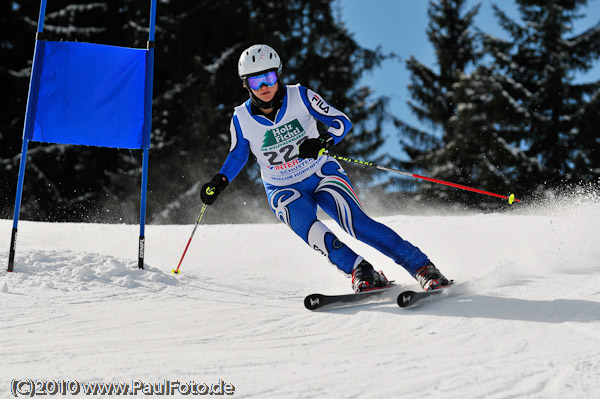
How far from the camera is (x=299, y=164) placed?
3953mm

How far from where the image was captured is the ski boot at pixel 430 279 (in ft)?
11.4

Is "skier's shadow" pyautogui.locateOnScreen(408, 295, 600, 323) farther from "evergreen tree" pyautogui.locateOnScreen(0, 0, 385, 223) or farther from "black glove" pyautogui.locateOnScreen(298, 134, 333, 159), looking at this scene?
"evergreen tree" pyautogui.locateOnScreen(0, 0, 385, 223)

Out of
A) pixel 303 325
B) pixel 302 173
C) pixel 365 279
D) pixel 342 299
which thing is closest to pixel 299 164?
pixel 302 173

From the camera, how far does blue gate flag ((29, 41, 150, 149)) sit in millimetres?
4273

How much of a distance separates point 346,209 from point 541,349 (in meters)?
1.71

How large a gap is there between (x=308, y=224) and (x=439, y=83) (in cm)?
1812

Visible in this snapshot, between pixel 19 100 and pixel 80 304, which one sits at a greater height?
pixel 19 100

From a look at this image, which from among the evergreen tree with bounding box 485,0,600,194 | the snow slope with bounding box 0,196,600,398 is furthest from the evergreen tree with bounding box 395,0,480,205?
the snow slope with bounding box 0,196,600,398

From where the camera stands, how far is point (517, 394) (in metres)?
1.89

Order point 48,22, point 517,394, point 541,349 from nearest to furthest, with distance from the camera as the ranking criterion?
point 517,394 < point 541,349 < point 48,22

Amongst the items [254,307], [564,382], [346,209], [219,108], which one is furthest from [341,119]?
[219,108]

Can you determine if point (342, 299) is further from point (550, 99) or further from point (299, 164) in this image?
point (550, 99)

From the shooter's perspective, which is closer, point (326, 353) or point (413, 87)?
point (326, 353)

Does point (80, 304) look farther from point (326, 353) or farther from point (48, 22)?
point (48, 22)
